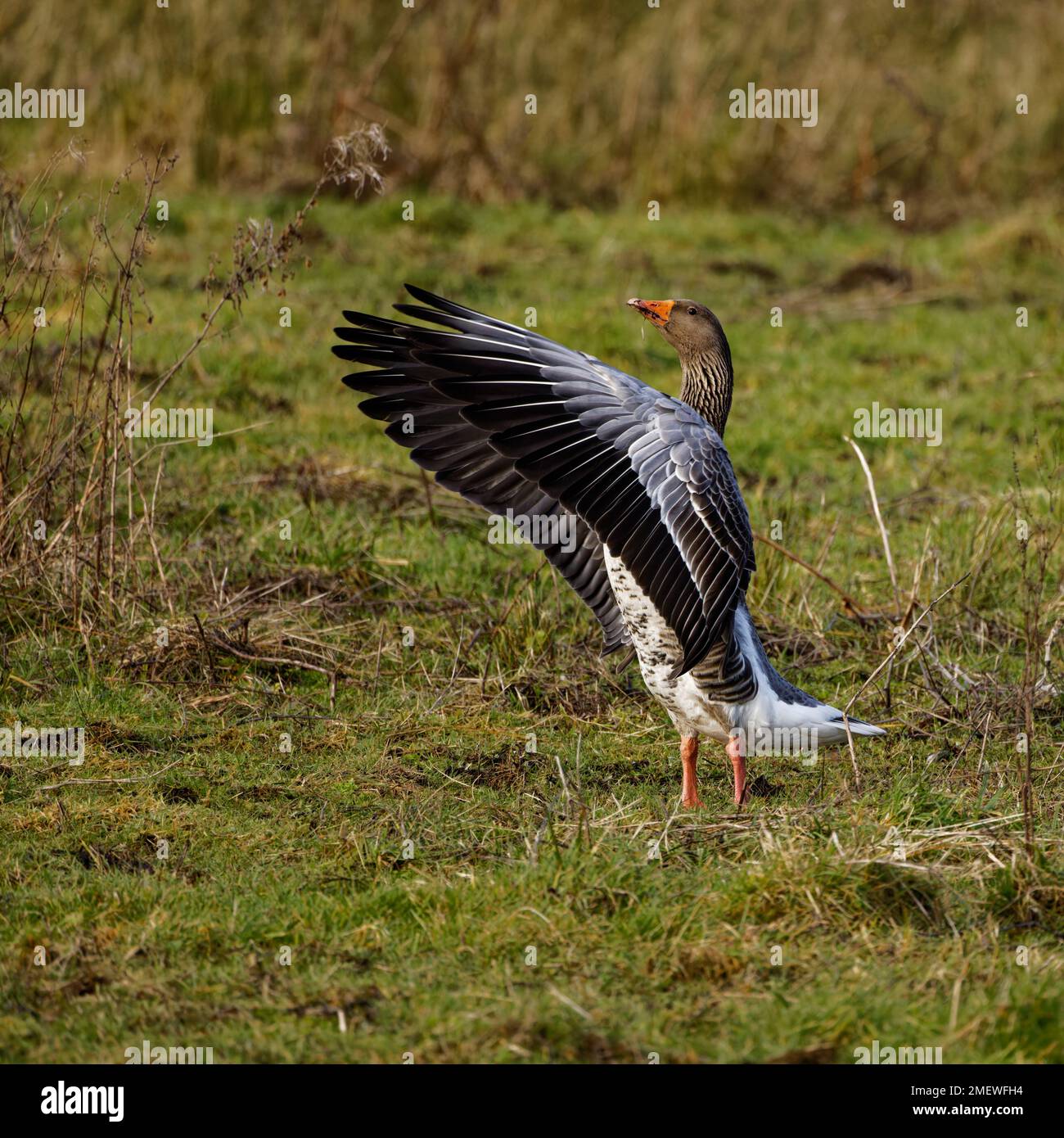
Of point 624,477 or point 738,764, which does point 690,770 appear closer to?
point 738,764

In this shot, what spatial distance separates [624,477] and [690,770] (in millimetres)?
1146

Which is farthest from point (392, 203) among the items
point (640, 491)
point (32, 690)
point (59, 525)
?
point (640, 491)

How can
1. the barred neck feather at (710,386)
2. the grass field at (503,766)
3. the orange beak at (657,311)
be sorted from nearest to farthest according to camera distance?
1. the grass field at (503,766)
2. the barred neck feather at (710,386)
3. the orange beak at (657,311)

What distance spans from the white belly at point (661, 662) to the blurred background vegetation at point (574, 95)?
8340 millimetres

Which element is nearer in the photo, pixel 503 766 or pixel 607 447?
pixel 607 447

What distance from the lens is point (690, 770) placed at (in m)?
5.49

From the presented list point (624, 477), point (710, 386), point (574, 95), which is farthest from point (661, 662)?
point (574, 95)

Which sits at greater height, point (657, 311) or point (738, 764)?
point (657, 311)

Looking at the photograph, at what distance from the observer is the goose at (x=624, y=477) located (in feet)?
16.2

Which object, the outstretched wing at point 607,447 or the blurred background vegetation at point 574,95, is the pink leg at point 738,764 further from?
the blurred background vegetation at point 574,95

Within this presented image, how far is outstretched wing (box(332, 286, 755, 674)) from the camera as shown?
493 cm

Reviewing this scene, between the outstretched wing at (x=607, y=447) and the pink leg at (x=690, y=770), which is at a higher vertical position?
the outstretched wing at (x=607, y=447)

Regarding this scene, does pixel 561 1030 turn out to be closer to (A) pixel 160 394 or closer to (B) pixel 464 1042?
(B) pixel 464 1042

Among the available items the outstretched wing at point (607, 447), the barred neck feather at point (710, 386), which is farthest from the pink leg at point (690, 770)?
the barred neck feather at point (710, 386)
